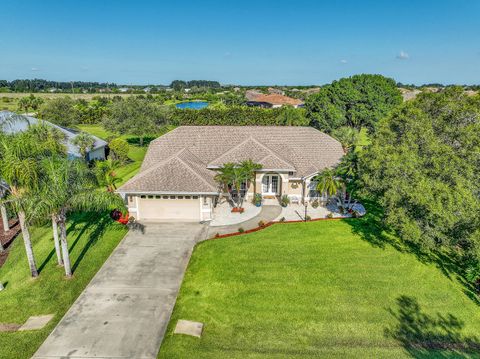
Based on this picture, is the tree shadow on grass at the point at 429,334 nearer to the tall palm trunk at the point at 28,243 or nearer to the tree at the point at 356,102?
the tall palm trunk at the point at 28,243

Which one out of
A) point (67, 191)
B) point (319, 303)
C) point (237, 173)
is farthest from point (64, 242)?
point (319, 303)

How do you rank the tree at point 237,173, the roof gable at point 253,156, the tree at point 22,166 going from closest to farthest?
the tree at point 22,166 < the tree at point 237,173 < the roof gable at point 253,156

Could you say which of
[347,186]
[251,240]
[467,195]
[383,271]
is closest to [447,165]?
[467,195]

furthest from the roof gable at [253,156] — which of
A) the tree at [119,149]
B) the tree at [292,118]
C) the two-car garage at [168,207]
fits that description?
the tree at [292,118]

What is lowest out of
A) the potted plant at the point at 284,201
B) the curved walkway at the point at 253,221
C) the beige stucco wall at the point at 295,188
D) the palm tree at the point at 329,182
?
the curved walkway at the point at 253,221

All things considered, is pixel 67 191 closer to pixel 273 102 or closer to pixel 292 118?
pixel 292 118

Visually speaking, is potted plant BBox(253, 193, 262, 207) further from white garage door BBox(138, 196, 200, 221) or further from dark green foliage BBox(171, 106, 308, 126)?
dark green foliage BBox(171, 106, 308, 126)

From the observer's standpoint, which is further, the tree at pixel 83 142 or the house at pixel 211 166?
the tree at pixel 83 142
